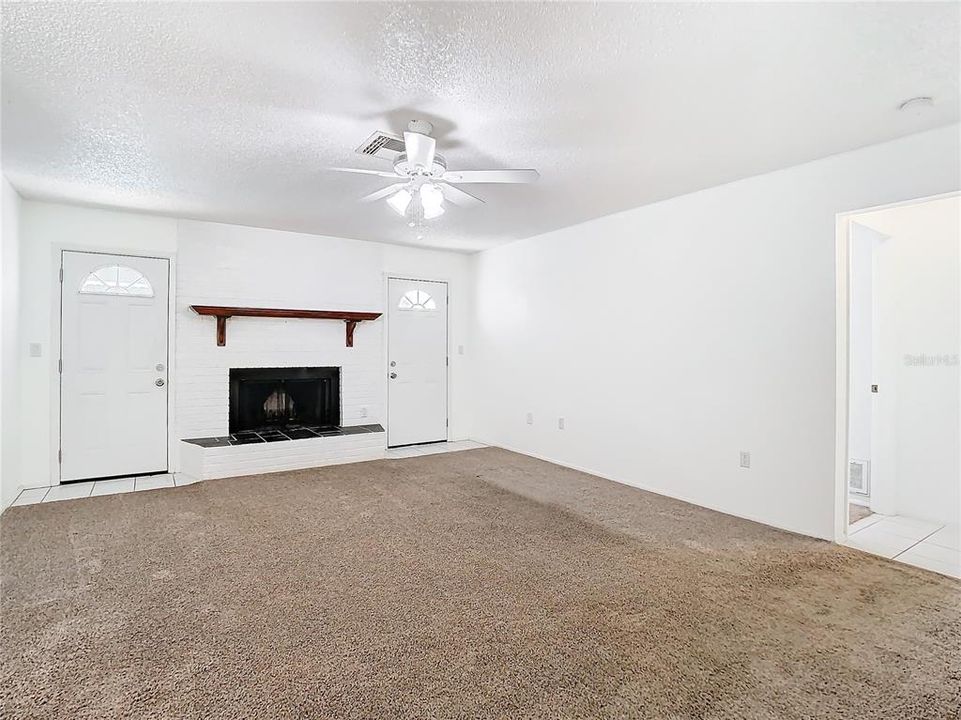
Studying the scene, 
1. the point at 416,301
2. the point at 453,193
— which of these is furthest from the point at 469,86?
the point at 416,301

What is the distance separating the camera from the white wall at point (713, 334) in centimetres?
331

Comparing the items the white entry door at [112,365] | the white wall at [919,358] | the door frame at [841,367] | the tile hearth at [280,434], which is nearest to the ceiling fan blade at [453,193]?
the door frame at [841,367]

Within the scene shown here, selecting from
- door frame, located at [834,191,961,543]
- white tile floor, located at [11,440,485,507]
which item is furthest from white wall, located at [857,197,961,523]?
white tile floor, located at [11,440,485,507]

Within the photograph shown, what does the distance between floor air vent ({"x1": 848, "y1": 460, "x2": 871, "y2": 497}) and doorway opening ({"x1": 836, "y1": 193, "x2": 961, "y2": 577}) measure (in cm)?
2

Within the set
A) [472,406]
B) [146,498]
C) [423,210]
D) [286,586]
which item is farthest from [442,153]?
[472,406]

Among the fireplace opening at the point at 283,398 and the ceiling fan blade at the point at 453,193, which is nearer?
the ceiling fan blade at the point at 453,193

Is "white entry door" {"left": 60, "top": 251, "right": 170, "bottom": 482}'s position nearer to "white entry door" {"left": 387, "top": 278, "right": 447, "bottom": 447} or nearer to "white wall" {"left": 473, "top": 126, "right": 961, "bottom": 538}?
"white entry door" {"left": 387, "top": 278, "right": 447, "bottom": 447}

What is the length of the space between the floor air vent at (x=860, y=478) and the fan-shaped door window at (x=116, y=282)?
6480mm

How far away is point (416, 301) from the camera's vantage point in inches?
255

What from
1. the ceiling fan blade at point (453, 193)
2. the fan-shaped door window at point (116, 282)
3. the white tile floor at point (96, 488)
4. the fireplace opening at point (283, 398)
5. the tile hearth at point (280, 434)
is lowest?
the white tile floor at point (96, 488)

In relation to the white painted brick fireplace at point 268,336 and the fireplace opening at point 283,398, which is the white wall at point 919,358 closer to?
the white painted brick fireplace at point 268,336

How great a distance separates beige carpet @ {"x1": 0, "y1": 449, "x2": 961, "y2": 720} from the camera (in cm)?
179

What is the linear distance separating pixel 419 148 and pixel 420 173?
275 mm

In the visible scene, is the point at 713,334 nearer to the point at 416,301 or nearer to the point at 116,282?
the point at 416,301
